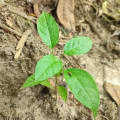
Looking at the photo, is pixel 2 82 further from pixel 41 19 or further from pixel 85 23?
pixel 85 23

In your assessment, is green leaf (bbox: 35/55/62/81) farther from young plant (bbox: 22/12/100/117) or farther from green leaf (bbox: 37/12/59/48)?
green leaf (bbox: 37/12/59/48)

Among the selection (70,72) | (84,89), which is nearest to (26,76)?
(70,72)

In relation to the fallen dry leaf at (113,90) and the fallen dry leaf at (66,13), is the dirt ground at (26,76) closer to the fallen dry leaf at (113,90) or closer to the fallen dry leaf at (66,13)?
the fallen dry leaf at (113,90)

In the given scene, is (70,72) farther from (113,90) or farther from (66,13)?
(66,13)

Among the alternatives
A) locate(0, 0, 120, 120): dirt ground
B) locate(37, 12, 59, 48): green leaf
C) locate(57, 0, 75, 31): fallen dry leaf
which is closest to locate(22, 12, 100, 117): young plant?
locate(37, 12, 59, 48): green leaf

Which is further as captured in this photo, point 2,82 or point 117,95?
point 117,95

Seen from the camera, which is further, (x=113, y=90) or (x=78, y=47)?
(x=113, y=90)

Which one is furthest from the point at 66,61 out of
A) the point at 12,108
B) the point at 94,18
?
the point at 94,18
